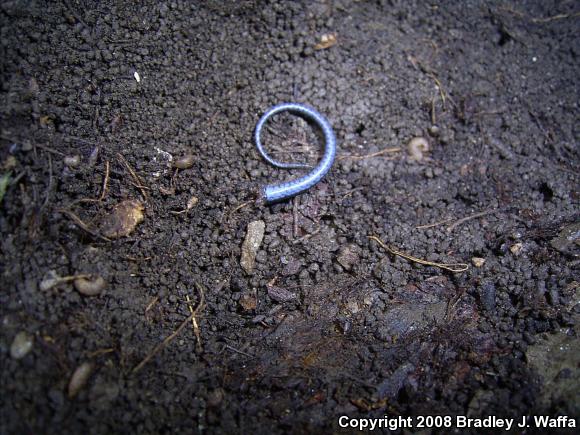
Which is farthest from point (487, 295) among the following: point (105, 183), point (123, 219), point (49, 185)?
point (49, 185)

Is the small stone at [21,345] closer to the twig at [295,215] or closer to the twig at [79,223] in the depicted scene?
the twig at [79,223]

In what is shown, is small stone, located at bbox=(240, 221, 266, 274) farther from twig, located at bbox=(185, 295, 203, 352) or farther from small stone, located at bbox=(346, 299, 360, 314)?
small stone, located at bbox=(346, 299, 360, 314)

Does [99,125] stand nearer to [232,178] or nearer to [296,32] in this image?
[232,178]

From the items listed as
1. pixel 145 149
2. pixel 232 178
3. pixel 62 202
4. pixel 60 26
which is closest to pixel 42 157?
pixel 62 202

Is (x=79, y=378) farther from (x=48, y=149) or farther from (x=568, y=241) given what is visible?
(x=568, y=241)

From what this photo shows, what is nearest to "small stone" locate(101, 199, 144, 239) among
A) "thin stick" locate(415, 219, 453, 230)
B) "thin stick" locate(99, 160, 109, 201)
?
"thin stick" locate(99, 160, 109, 201)

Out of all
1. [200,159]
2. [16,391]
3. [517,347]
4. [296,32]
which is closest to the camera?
[16,391]
